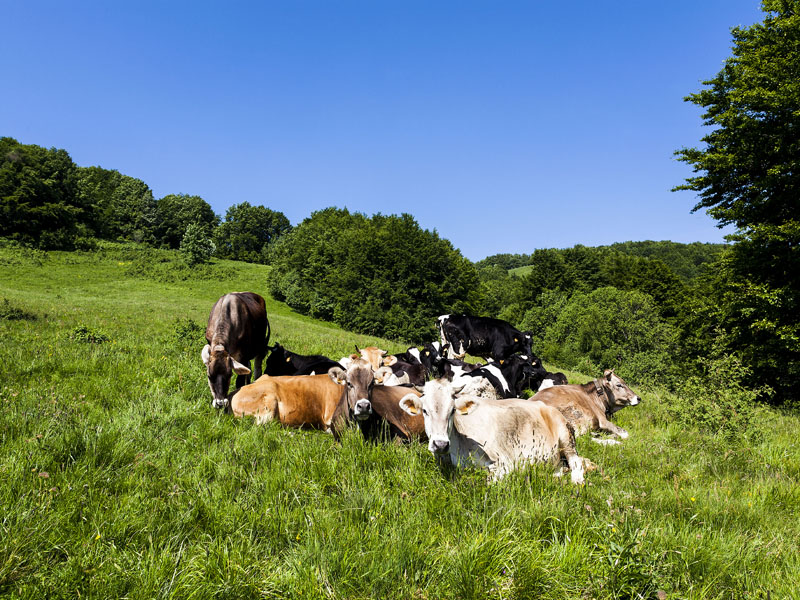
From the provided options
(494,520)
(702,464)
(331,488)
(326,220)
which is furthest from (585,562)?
(326,220)

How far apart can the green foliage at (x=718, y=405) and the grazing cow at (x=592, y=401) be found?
90 cm

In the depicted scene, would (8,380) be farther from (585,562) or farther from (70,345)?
(585,562)

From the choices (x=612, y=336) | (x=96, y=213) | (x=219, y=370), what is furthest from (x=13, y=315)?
(x=96, y=213)

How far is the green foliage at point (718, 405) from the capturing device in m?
7.12

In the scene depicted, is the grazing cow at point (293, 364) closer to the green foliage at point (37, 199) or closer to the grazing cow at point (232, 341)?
the grazing cow at point (232, 341)

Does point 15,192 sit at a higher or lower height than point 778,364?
higher

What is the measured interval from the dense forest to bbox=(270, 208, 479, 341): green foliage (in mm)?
184

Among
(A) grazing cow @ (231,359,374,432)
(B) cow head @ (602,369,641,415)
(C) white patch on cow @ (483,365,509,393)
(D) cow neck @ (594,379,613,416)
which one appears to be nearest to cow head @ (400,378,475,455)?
(A) grazing cow @ (231,359,374,432)

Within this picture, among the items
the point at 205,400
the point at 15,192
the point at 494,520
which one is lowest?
the point at 205,400

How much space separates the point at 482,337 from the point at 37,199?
6452 centimetres

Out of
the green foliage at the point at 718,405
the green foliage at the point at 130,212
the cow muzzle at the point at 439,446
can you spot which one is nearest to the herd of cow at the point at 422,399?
the cow muzzle at the point at 439,446

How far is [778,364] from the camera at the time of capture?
17656mm

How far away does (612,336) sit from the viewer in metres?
51.5

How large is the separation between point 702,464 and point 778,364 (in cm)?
1733
